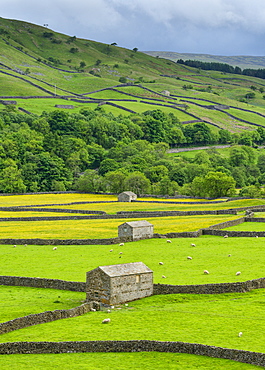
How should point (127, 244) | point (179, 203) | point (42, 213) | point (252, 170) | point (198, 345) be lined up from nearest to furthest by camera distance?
point (198, 345) → point (127, 244) → point (42, 213) → point (179, 203) → point (252, 170)

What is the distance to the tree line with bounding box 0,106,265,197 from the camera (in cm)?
13838

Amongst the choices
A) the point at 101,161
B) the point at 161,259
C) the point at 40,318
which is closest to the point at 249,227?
the point at 161,259

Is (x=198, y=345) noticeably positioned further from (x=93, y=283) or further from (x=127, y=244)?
(x=127, y=244)

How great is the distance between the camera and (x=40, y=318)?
3719 cm

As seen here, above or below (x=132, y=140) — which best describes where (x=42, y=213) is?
below

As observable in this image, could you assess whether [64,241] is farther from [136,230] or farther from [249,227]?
[249,227]

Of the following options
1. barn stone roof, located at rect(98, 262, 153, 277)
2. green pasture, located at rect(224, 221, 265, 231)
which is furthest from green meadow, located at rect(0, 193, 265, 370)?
green pasture, located at rect(224, 221, 265, 231)

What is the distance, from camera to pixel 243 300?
132 ft

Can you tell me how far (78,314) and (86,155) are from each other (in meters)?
136

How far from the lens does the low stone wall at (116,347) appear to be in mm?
30312

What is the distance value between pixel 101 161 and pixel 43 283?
4999 inches

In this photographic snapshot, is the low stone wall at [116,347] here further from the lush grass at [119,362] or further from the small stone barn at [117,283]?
the small stone barn at [117,283]

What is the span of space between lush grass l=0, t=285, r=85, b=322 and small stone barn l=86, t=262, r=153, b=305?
6.81 feet

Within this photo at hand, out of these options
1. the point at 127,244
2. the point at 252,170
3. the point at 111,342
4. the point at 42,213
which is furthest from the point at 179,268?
the point at 252,170
